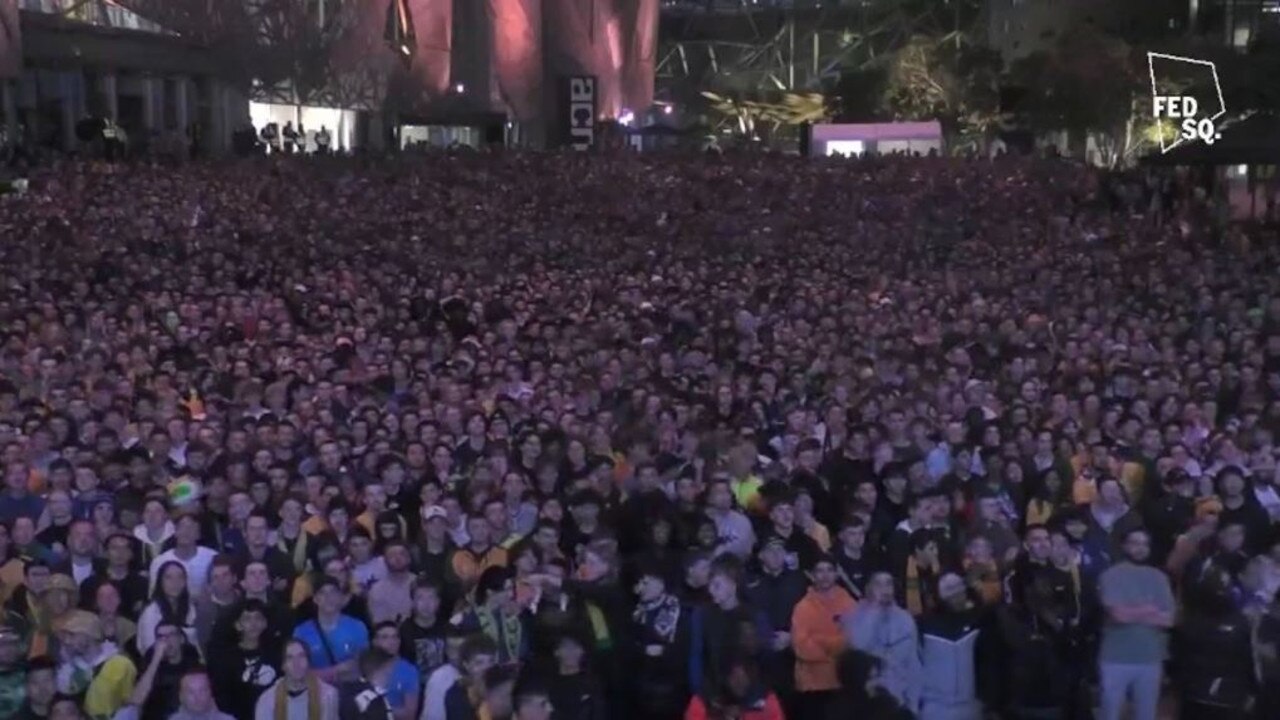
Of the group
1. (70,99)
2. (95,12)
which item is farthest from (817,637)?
(70,99)

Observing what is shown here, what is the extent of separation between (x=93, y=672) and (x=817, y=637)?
2.93 meters

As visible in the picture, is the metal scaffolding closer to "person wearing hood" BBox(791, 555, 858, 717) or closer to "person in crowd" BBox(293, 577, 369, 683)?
"person wearing hood" BBox(791, 555, 858, 717)

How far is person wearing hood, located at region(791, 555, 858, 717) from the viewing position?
7750 mm

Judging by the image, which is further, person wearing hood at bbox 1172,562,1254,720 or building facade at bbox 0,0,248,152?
building facade at bbox 0,0,248,152

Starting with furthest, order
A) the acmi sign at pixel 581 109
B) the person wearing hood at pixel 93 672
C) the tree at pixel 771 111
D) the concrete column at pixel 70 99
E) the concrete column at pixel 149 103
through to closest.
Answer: the tree at pixel 771 111
the concrete column at pixel 149 103
the acmi sign at pixel 581 109
the concrete column at pixel 70 99
the person wearing hood at pixel 93 672

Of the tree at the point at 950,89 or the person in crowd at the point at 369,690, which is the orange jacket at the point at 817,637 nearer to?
the person in crowd at the point at 369,690

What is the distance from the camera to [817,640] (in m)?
7.77

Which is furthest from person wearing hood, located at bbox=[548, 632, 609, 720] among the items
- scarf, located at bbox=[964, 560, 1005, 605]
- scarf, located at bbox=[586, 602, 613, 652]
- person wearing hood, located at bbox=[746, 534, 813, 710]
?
scarf, located at bbox=[964, 560, 1005, 605]

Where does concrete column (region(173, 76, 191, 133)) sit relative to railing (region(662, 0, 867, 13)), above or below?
below

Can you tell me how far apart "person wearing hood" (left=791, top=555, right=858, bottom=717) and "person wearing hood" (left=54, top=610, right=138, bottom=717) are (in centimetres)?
270

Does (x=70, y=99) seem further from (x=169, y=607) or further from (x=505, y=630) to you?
(x=505, y=630)

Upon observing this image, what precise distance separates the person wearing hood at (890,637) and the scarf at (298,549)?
2.61 m

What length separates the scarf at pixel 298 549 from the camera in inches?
338

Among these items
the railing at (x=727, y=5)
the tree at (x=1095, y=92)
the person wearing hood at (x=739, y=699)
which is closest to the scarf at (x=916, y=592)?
the person wearing hood at (x=739, y=699)
